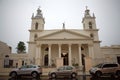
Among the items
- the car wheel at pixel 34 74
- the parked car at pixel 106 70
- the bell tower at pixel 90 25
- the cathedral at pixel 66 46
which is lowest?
the car wheel at pixel 34 74

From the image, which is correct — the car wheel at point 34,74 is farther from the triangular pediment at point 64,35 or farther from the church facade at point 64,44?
the triangular pediment at point 64,35

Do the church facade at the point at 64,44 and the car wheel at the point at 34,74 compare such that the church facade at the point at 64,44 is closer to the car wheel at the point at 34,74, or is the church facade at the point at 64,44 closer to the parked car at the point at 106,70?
the car wheel at the point at 34,74

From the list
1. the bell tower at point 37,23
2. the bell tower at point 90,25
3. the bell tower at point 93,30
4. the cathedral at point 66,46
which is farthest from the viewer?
the bell tower at point 37,23

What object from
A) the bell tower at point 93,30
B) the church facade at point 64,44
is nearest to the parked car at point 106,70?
the church facade at point 64,44

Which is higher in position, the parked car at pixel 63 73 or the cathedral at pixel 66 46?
the cathedral at pixel 66 46

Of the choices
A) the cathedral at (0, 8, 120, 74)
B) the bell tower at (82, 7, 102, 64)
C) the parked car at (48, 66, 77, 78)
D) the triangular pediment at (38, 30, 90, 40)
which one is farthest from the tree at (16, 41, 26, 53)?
the parked car at (48, 66, 77, 78)

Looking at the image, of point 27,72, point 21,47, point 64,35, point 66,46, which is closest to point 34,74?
point 27,72

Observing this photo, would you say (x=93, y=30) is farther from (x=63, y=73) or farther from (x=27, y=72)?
(x=27, y=72)

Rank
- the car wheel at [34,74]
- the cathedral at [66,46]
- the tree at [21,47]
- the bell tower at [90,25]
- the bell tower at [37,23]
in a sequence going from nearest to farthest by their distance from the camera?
the car wheel at [34,74]
the cathedral at [66,46]
the bell tower at [90,25]
the bell tower at [37,23]
the tree at [21,47]

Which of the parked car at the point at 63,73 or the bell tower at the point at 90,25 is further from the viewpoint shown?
the bell tower at the point at 90,25

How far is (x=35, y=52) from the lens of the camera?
127 ft

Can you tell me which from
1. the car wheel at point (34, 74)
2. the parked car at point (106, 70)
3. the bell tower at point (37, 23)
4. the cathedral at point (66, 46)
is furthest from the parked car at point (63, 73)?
the bell tower at point (37, 23)

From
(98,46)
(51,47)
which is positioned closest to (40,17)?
(51,47)

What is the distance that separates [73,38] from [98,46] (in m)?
7.71
